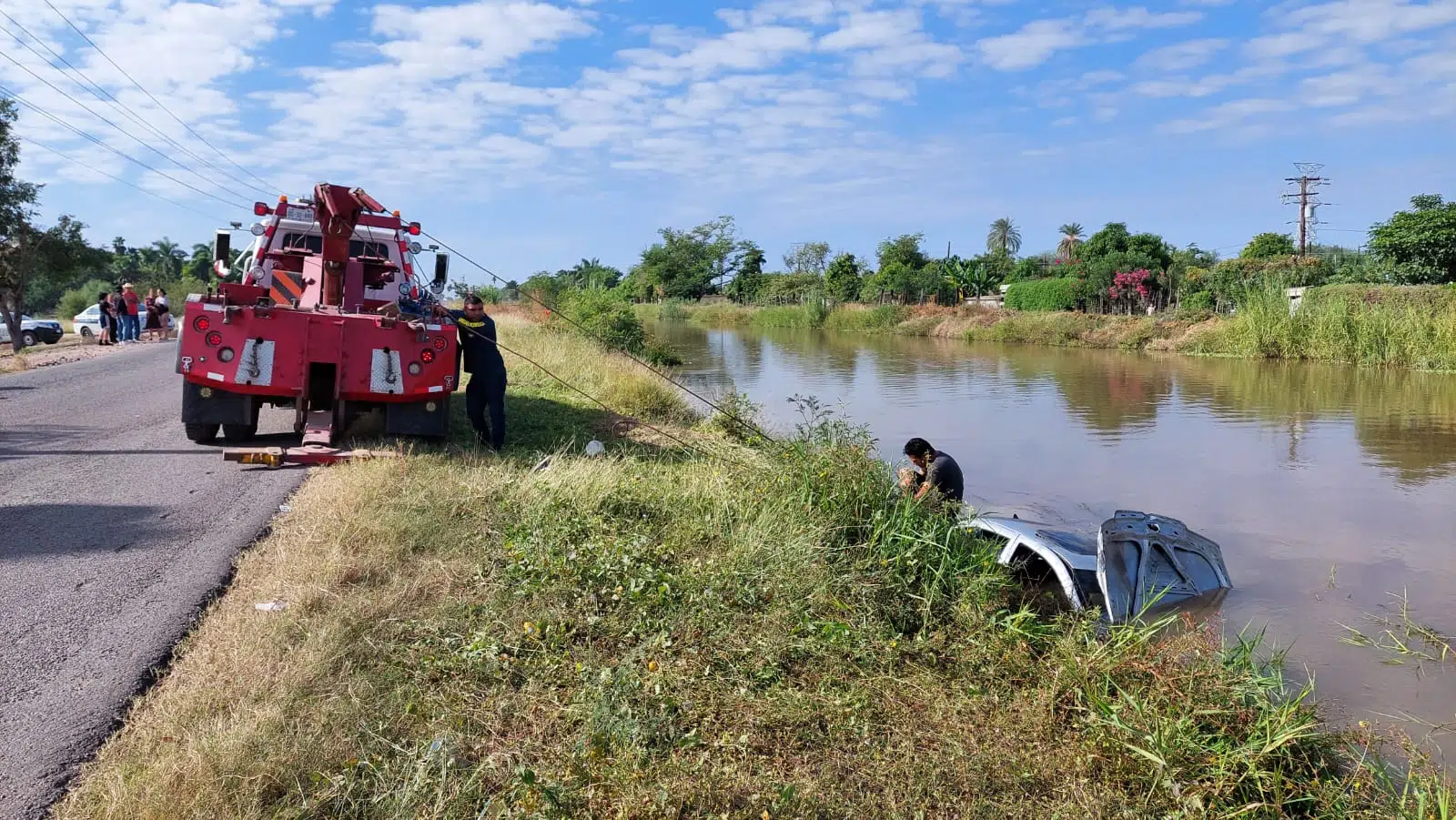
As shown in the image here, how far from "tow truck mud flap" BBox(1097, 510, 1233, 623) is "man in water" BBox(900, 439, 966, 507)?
4.13 ft

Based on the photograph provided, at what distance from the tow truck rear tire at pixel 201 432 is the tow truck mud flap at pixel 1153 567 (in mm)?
7573

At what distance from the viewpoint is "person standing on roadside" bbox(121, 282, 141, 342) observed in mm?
25609

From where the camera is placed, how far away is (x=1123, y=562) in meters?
6.91

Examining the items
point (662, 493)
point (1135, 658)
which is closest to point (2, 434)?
point (662, 493)

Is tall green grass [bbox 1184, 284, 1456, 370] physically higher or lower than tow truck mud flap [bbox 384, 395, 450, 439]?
higher

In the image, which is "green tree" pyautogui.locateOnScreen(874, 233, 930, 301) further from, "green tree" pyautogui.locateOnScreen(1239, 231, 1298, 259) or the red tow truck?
the red tow truck

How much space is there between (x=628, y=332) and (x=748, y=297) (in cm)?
5519

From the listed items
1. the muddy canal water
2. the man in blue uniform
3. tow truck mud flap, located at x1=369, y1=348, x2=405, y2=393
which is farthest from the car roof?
tow truck mud flap, located at x1=369, y1=348, x2=405, y2=393

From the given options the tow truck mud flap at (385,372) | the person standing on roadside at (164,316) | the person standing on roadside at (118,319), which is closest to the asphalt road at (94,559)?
the tow truck mud flap at (385,372)

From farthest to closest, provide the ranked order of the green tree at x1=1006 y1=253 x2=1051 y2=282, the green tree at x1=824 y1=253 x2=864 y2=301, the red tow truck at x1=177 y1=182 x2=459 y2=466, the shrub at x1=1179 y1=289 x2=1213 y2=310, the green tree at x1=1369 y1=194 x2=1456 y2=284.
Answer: the green tree at x1=824 y1=253 x2=864 y2=301
the green tree at x1=1006 y1=253 x2=1051 y2=282
the shrub at x1=1179 y1=289 x2=1213 y2=310
the green tree at x1=1369 y1=194 x2=1456 y2=284
the red tow truck at x1=177 y1=182 x2=459 y2=466

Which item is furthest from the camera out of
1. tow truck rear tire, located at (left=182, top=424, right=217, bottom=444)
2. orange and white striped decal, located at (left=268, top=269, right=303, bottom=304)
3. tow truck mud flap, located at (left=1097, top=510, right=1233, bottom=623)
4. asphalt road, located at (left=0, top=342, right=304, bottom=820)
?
orange and white striped decal, located at (left=268, top=269, right=303, bottom=304)

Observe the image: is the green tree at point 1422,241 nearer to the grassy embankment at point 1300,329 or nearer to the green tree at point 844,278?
the grassy embankment at point 1300,329

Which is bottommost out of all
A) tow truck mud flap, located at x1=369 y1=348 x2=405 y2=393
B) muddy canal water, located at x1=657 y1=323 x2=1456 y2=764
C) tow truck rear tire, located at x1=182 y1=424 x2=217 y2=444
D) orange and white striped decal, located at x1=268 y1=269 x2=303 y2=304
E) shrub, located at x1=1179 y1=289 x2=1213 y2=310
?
muddy canal water, located at x1=657 y1=323 x2=1456 y2=764

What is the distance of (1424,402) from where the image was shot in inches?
814
